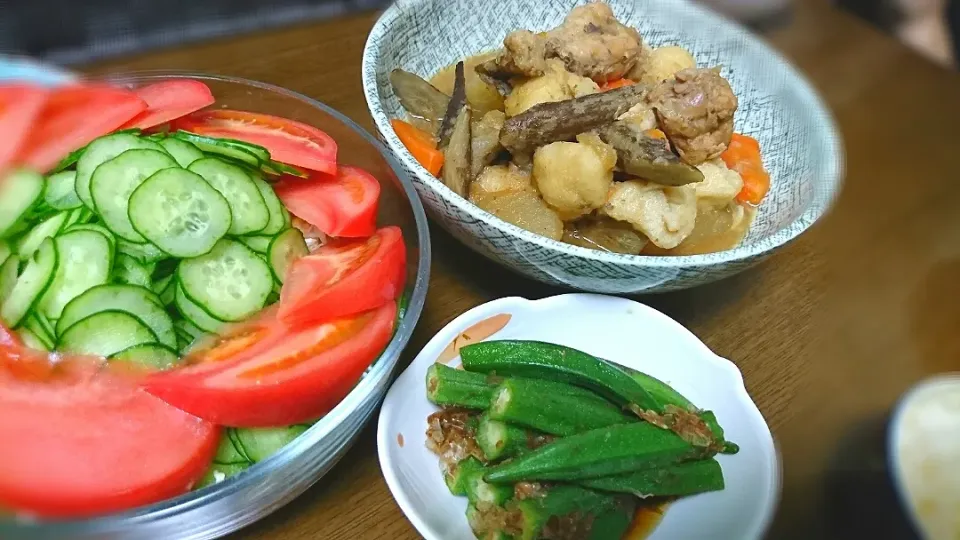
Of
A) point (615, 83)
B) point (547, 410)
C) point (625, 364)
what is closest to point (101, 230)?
point (547, 410)

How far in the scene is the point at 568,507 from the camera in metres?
1.01

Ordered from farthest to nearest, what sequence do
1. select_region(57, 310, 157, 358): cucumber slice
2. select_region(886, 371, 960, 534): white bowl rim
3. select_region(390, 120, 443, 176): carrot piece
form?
select_region(390, 120, 443, 176): carrot piece → select_region(57, 310, 157, 358): cucumber slice → select_region(886, 371, 960, 534): white bowl rim

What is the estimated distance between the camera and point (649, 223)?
1261 millimetres

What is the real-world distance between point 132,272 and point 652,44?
4.45ft

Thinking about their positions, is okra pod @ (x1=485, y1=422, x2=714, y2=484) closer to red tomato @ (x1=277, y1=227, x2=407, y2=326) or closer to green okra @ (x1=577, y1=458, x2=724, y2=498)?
green okra @ (x1=577, y1=458, x2=724, y2=498)

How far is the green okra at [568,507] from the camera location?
971mm

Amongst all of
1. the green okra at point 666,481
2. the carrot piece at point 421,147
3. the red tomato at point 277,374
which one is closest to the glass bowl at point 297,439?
the red tomato at point 277,374

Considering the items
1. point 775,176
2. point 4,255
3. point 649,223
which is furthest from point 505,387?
point 775,176

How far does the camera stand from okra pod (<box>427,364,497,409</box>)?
109 cm

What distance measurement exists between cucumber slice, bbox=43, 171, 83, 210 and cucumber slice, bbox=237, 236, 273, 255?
234 mm

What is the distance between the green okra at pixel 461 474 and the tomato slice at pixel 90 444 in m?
0.35

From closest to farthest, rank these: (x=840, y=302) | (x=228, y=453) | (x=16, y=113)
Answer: (x=840, y=302)
(x=228, y=453)
(x=16, y=113)

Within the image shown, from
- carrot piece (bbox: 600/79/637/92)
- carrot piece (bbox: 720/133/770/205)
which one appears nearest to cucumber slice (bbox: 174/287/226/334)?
carrot piece (bbox: 600/79/637/92)

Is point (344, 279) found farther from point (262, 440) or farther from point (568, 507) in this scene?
point (568, 507)
